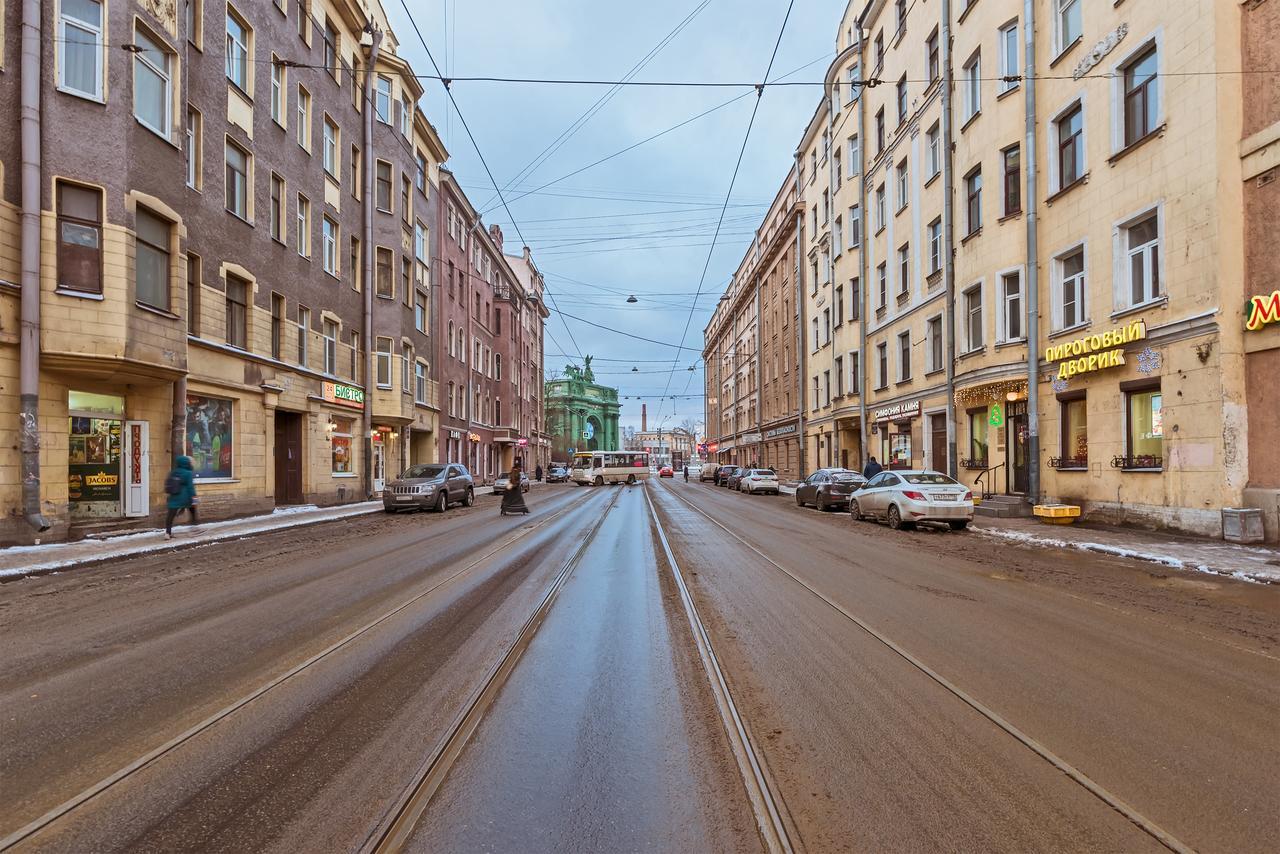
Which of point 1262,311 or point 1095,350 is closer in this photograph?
point 1262,311

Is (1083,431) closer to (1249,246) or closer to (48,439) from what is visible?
(1249,246)

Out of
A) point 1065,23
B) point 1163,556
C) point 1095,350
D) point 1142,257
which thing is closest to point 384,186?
point 1065,23

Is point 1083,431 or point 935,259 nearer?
point 1083,431

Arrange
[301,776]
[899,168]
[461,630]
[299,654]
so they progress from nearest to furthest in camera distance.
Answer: [301,776] < [299,654] < [461,630] < [899,168]

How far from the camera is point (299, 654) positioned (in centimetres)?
531

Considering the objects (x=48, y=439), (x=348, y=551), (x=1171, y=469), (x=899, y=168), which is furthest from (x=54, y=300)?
(x=899, y=168)

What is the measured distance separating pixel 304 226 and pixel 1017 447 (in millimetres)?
22446

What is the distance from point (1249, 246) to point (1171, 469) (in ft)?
13.6

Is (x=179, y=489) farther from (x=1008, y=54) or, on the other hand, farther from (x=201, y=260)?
(x=1008, y=54)

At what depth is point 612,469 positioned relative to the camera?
52.7 metres

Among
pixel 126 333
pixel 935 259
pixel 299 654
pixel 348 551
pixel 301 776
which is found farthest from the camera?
pixel 935 259

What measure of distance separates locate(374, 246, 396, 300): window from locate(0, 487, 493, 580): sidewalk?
12.5 metres

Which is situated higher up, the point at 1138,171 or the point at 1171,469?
the point at 1138,171

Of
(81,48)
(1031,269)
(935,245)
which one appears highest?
(81,48)
